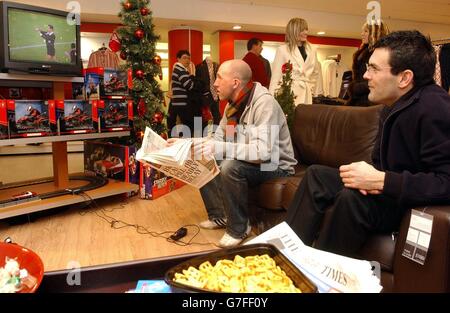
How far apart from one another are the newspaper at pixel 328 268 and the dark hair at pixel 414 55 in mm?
895

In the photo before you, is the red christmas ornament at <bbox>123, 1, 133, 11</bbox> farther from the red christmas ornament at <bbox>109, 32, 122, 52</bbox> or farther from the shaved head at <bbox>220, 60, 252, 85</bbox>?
the shaved head at <bbox>220, 60, 252, 85</bbox>

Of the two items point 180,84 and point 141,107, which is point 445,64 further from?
point 180,84

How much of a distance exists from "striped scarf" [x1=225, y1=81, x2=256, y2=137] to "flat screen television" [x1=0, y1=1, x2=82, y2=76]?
4.24ft

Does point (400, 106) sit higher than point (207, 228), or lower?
higher

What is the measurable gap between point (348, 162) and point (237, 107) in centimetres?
78

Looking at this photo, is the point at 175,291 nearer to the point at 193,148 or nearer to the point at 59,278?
the point at 59,278

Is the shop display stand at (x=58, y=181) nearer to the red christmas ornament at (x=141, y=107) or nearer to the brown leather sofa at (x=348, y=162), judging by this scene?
the red christmas ornament at (x=141, y=107)

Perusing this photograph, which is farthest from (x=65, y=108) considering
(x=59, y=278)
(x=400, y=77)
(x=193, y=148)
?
(x=400, y=77)

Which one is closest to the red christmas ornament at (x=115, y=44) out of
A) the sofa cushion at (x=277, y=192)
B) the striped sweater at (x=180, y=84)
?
the striped sweater at (x=180, y=84)

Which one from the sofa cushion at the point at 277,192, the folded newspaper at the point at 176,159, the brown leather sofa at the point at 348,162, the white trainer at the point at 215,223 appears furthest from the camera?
the white trainer at the point at 215,223

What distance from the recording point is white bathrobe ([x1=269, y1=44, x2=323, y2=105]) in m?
3.65

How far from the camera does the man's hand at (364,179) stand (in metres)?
1.45

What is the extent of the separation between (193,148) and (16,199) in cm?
144

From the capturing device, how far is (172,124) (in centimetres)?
543
